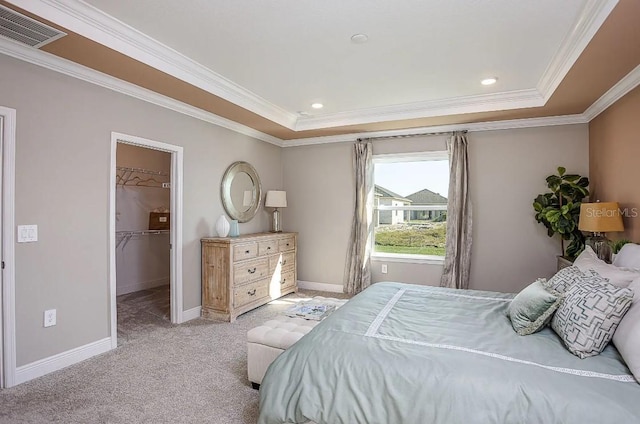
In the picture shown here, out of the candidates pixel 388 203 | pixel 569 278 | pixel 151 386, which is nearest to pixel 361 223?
Answer: pixel 388 203

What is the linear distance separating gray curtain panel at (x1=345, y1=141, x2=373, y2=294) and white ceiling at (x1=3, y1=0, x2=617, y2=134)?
1246mm

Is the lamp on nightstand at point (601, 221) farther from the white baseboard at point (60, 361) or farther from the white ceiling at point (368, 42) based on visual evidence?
the white baseboard at point (60, 361)

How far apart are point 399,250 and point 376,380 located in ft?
12.9

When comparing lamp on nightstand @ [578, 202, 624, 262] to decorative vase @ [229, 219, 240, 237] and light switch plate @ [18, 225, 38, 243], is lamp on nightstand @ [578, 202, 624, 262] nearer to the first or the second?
decorative vase @ [229, 219, 240, 237]

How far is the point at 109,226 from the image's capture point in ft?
10.6

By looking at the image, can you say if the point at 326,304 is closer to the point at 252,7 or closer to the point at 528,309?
the point at 528,309

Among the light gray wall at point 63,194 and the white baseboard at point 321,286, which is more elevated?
the light gray wall at point 63,194

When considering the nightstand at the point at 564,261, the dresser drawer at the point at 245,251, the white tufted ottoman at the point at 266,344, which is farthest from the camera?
the dresser drawer at the point at 245,251

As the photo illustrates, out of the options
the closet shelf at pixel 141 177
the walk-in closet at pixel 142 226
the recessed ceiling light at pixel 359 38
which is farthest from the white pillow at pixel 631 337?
the closet shelf at pixel 141 177

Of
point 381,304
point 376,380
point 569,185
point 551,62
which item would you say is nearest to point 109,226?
point 381,304

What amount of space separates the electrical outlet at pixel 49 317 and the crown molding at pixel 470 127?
4030 mm

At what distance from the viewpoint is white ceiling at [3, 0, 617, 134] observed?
7.62 feet

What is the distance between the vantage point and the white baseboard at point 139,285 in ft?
17.6

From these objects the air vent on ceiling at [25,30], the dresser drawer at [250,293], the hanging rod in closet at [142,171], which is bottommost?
the dresser drawer at [250,293]
